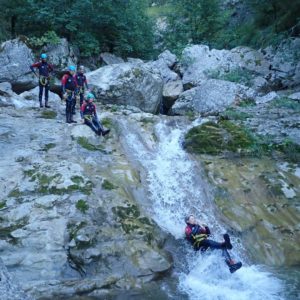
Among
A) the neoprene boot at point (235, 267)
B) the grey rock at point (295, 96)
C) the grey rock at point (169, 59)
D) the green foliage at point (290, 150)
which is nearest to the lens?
the neoprene boot at point (235, 267)

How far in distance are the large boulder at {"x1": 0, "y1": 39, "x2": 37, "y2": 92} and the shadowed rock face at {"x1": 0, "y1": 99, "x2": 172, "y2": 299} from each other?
6753mm

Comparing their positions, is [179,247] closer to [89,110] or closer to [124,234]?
[124,234]

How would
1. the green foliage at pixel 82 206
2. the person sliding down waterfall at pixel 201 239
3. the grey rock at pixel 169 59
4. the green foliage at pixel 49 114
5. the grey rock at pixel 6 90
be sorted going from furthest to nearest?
the grey rock at pixel 169 59
the grey rock at pixel 6 90
the green foliage at pixel 49 114
the green foliage at pixel 82 206
the person sliding down waterfall at pixel 201 239

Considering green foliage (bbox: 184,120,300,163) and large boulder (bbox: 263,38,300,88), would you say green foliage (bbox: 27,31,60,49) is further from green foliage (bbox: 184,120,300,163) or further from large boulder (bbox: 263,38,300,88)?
large boulder (bbox: 263,38,300,88)

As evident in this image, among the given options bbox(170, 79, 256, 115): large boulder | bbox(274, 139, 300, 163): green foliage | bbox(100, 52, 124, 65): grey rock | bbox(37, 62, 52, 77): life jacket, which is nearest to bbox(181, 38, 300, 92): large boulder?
bbox(170, 79, 256, 115): large boulder

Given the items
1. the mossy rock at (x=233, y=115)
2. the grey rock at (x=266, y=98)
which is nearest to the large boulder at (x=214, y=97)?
the grey rock at (x=266, y=98)

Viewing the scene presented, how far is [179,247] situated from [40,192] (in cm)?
376

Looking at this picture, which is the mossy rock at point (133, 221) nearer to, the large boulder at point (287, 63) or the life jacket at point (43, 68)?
the life jacket at point (43, 68)

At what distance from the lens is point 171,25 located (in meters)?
30.3

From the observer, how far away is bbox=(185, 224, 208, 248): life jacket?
380 inches

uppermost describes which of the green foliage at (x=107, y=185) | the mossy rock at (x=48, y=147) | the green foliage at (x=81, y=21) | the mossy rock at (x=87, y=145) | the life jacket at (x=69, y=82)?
the green foliage at (x=81, y=21)

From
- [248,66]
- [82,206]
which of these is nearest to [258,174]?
[82,206]

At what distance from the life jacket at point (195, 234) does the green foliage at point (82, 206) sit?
2.55 m

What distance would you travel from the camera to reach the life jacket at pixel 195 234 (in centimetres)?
964
